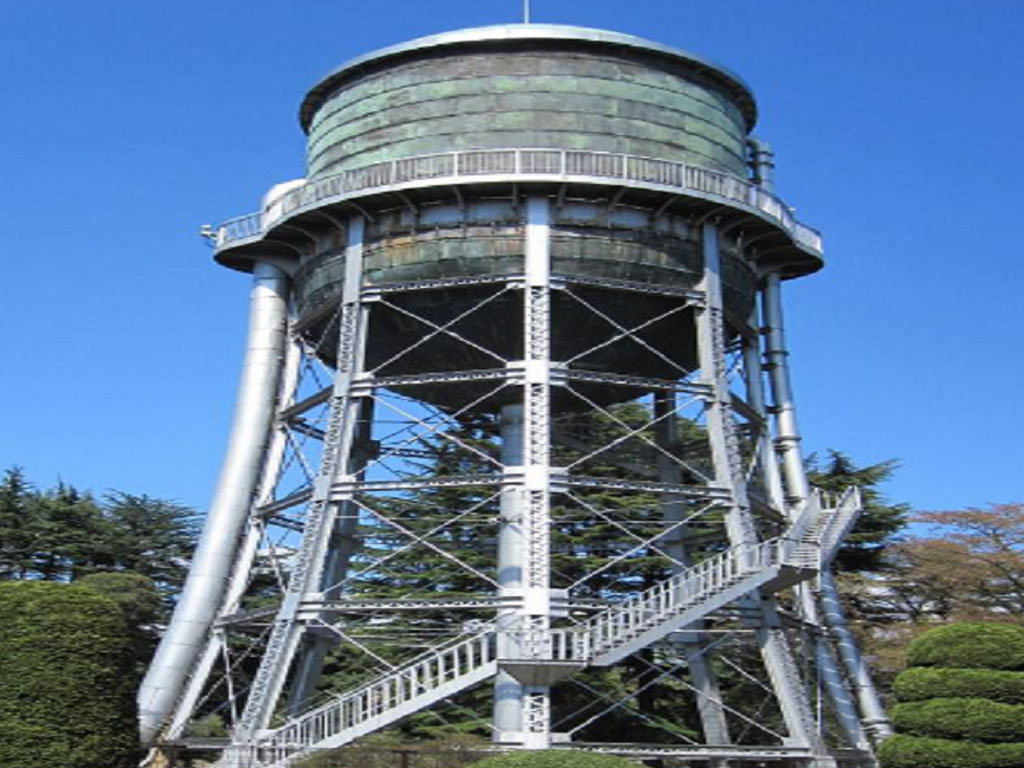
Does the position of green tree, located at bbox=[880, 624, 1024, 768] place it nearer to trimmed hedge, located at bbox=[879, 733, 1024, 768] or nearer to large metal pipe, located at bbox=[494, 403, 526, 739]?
trimmed hedge, located at bbox=[879, 733, 1024, 768]

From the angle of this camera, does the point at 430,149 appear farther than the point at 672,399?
No

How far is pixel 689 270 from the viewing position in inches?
1001

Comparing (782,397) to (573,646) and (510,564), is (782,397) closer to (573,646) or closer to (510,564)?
(510,564)

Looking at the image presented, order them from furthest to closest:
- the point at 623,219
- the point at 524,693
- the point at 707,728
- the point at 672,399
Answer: the point at 672,399, the point at 707,728, the point at 623,219, the point at 524,693

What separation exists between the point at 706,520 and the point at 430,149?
15.8 metres

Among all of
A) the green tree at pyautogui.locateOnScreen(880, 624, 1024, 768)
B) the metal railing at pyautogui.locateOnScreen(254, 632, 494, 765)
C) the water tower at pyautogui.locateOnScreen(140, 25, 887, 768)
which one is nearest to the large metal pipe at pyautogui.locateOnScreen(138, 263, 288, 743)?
the water tower at pyautogui.locateOnScreen(140, 25, 887, 768)

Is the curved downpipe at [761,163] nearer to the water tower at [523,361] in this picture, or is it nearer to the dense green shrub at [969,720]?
the water tower at [523,361]

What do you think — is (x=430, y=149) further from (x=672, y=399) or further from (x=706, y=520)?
(x=706, y=520)

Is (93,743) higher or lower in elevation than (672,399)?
lower

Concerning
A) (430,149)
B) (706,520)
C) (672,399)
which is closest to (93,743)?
(430,149)

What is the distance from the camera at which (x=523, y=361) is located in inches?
947

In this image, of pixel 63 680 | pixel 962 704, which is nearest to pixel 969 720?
pixel 962 704

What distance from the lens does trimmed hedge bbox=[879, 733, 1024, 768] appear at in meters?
20.1

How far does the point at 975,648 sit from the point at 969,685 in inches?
23.5
